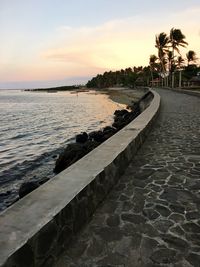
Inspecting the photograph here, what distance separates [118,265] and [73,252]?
0.63m

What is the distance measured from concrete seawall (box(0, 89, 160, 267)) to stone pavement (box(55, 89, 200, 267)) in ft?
0.73

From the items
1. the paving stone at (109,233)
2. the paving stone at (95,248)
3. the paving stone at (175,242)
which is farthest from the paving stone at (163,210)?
the paving stone at (95,248)

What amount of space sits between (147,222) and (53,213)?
163cm

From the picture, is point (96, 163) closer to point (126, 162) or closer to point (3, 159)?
point (126, 162)

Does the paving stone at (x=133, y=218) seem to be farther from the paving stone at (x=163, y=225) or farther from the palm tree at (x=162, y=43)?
the palm tree at (x=162, y=43)

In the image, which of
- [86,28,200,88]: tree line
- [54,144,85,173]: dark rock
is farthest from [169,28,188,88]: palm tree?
[54,144,85,173]: dark rock

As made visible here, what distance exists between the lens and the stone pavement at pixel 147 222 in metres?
3.58

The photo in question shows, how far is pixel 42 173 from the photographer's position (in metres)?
12.1

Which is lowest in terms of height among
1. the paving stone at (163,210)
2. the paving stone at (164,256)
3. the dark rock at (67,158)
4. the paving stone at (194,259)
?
the dark rock at (67,158)

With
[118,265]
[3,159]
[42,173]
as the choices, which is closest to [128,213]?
[118,265]

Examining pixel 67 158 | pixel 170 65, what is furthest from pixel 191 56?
pixel 67 158

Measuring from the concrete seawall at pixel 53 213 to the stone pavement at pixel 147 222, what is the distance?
0.73 feet

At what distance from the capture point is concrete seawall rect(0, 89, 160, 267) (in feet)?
9.82

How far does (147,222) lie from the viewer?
440 centimetres
